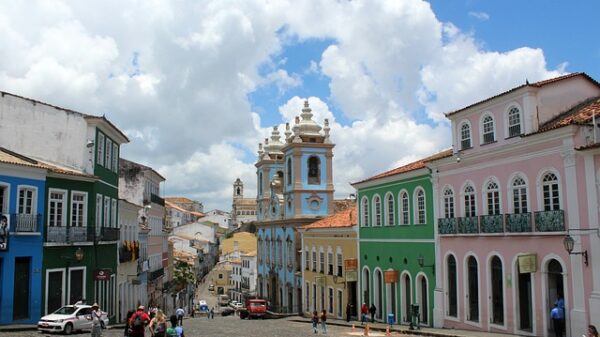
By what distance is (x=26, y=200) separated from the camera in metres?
24.0

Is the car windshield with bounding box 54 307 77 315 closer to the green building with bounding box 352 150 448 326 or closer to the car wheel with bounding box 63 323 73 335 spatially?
the car wheel with bounding box 63 323 73 335

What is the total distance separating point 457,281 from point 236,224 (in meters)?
125

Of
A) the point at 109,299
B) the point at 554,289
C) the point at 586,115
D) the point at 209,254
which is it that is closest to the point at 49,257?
the point at 109,299

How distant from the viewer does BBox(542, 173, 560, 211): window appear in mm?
19891

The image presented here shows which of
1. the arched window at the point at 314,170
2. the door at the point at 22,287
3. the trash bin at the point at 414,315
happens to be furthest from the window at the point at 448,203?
the arched window at the point at 314,170

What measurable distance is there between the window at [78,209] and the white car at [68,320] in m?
5.57

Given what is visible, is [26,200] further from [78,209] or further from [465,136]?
[465,136]

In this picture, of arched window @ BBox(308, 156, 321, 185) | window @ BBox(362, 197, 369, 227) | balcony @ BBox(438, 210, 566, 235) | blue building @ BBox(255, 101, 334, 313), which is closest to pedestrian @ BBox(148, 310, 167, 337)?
balcony @ BBox(438, 210, 566, 235)

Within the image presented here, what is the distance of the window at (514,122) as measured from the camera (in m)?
21.6

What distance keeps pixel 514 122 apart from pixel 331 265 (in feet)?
63.8

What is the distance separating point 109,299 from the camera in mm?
30609

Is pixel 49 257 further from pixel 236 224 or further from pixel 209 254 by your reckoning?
pixel 236 224

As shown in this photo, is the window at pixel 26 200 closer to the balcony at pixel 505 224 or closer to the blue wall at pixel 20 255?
the blue wall at pixel 20 255

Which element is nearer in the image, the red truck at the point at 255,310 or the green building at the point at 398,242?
the green building at the point at 398,242
